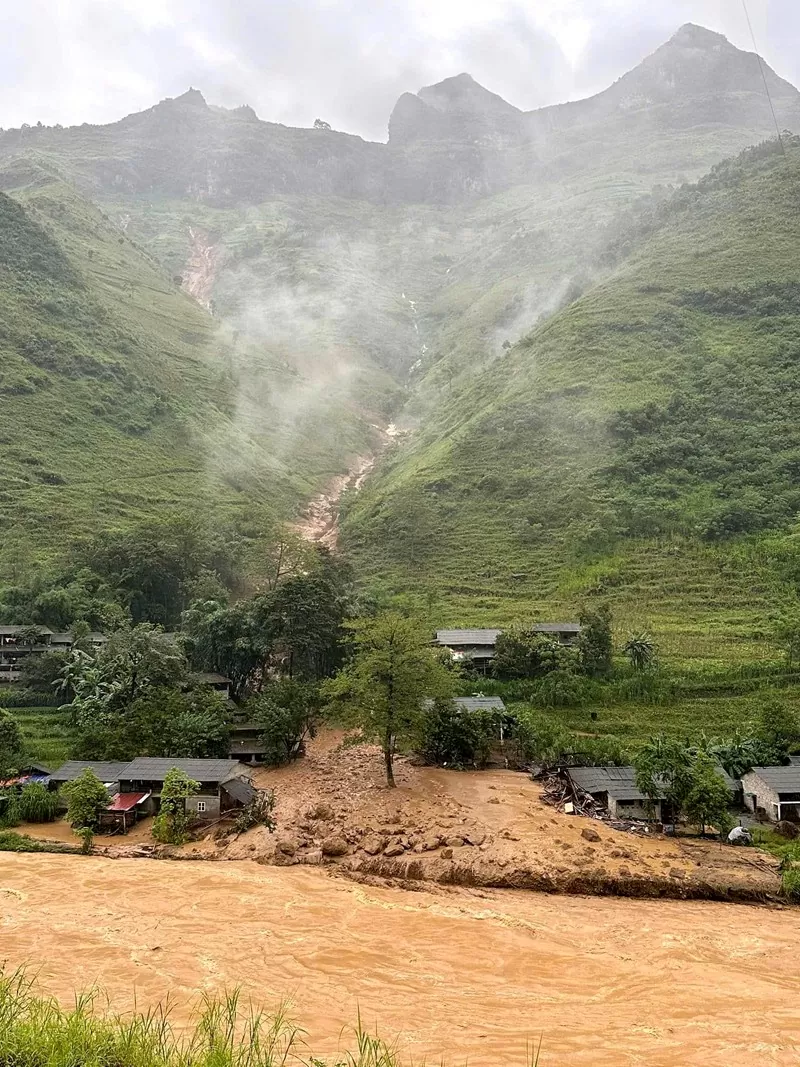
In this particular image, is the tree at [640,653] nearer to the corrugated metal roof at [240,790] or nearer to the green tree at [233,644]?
the green tree at [233,644]

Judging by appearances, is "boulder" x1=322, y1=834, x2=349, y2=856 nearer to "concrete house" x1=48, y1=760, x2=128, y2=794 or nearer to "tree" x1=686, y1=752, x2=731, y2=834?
"concrete house" x1=48, y1=760, x2=128, y2=794

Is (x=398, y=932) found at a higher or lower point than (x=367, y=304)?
lower

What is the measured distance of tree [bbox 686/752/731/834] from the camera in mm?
27406

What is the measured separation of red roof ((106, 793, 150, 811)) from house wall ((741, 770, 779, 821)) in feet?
90.8

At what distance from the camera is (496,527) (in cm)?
7188

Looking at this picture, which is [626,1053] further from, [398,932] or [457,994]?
[398,932]

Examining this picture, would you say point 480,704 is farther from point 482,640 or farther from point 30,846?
point 30,846

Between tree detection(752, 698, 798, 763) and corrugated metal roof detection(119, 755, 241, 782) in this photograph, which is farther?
tree detection(752, 698, 798, 763)

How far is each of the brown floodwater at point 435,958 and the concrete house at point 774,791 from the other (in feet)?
26.0

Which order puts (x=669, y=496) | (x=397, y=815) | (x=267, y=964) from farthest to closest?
(x=669, y=496) → (x=397, y=815) → (x=267, y=964)

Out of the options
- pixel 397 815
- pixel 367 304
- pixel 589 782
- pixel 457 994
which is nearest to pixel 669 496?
pixel 589 782

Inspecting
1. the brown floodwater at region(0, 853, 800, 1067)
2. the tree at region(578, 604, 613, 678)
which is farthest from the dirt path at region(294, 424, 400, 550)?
the brown floodwater at region(0, 853, 800, 1067)

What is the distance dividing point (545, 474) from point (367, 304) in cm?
11805

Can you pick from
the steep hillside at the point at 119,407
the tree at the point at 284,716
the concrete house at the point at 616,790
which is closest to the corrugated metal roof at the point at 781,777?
the concrete house at the point at 616,790
